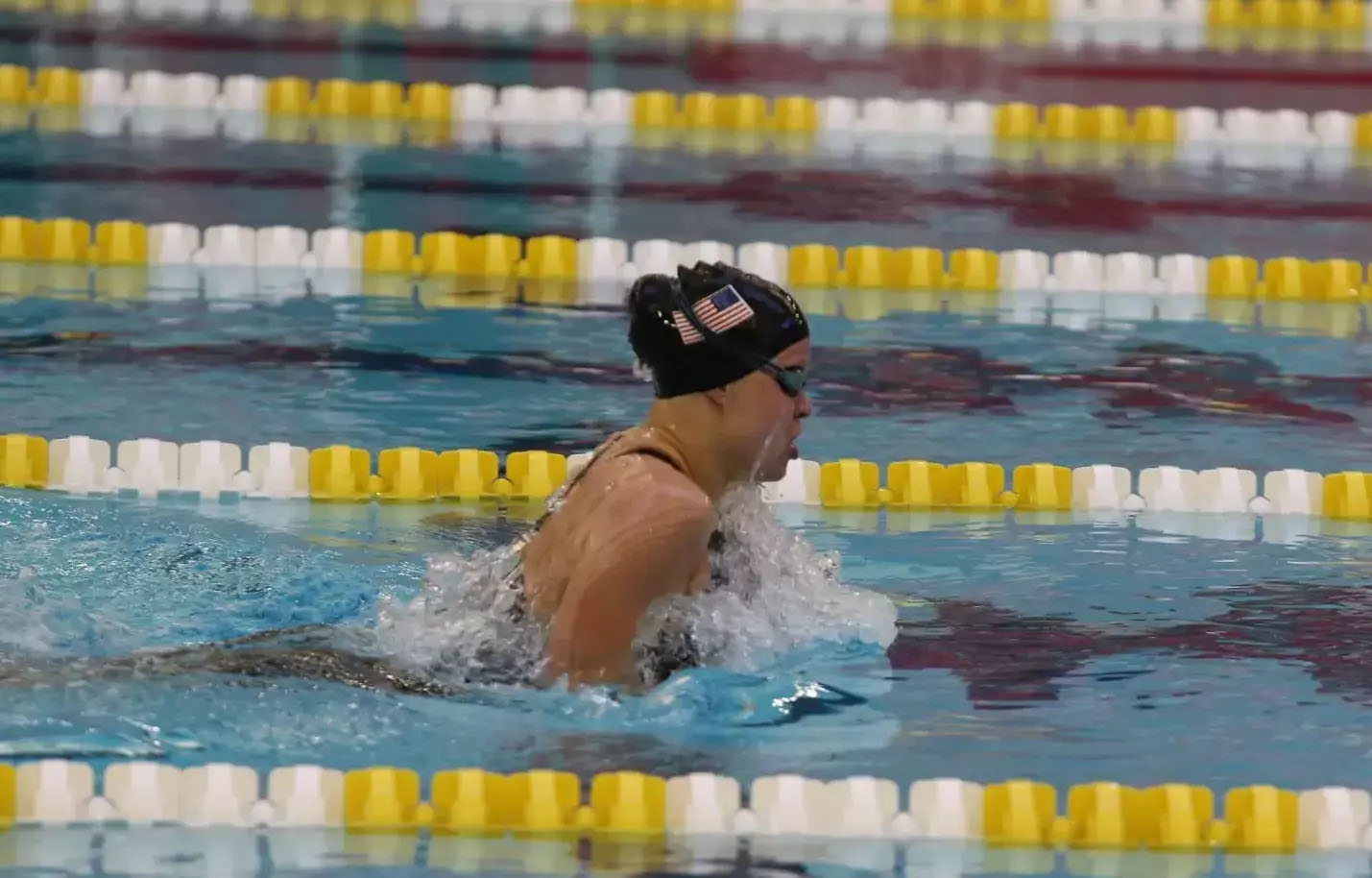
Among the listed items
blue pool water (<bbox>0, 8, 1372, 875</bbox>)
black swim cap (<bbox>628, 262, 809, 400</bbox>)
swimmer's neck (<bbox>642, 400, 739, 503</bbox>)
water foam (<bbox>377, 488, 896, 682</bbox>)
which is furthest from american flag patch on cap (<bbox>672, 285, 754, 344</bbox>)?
blue pool water (<bbox>0, 8, 1372, 875</bbox>)

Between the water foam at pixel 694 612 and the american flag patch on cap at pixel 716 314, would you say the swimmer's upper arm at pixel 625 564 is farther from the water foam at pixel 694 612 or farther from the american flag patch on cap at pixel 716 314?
the american flag patch on cap at pixel 716 314

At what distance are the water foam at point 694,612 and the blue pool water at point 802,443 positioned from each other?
0.05 metres

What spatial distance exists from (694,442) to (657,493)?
156 mm

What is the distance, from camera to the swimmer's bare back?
3758 millimetres

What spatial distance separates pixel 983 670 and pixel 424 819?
1195mm

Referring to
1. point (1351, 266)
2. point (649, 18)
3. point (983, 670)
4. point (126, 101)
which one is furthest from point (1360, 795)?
point (649, 18)

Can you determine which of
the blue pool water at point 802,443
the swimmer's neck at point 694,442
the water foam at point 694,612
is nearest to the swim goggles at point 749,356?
the swimmer's neck at point 694,442

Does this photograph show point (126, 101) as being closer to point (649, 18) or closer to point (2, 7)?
point (2, 7)

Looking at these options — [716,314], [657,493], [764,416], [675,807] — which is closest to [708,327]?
[716,314]

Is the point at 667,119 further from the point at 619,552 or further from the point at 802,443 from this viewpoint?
the point at 619,552

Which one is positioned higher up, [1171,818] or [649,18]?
[649,18]

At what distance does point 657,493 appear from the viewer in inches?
148

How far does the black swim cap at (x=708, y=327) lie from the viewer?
3840 mm

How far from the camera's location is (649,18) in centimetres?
1134
